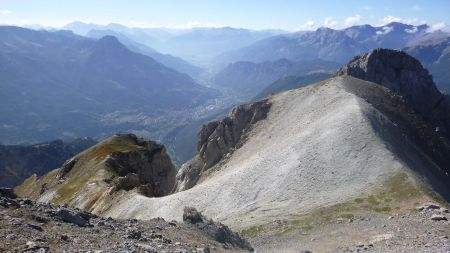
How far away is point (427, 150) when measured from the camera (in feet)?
330

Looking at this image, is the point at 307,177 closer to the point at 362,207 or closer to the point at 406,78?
the point at 362,207

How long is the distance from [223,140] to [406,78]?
67455 mm

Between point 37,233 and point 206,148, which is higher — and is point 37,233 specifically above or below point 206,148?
above

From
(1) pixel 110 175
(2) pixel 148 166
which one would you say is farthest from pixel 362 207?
(2) pixel 148 166

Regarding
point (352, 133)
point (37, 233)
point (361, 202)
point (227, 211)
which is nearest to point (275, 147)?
point (352, 133)

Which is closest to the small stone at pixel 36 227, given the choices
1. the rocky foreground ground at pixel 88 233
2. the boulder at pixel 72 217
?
the rocky foreground ground at pixel 88 233

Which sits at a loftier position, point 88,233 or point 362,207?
point 88,233

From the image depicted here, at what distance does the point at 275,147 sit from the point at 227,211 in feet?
72.7

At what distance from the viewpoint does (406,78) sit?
503 feet

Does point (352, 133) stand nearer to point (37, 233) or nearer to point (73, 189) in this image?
point (37, 233)

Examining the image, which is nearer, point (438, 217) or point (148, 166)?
point (438, 217)

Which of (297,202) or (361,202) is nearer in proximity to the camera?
(361,202)

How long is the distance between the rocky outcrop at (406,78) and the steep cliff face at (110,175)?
66.2 meters

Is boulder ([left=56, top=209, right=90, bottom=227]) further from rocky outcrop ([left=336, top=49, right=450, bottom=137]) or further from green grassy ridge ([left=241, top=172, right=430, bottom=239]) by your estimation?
rocky outcrop ([left=336, top=49, right=450, bottom=137])
